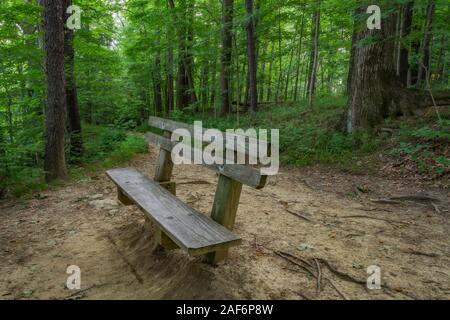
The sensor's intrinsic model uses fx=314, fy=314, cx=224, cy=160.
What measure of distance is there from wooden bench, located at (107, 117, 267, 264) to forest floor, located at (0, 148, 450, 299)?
1.24 ft

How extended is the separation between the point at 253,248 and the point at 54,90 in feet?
18.3

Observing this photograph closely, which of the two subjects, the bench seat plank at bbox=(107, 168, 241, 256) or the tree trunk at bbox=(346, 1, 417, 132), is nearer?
the bench seat plank at bbox=(107, 168, 241, 256)

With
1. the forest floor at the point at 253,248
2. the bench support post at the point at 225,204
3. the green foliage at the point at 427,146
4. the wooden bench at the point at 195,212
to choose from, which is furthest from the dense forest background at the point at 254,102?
the bench support post at the point at 225,204

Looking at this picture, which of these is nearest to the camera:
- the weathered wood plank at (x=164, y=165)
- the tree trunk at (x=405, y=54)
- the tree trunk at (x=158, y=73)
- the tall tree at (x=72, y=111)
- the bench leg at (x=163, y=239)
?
the bench leg at (x=163, y=239)

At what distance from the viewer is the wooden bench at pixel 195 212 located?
2482 mm

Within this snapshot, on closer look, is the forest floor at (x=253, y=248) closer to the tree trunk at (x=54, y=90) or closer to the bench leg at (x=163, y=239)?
the bench leg at (x=163, y=239)

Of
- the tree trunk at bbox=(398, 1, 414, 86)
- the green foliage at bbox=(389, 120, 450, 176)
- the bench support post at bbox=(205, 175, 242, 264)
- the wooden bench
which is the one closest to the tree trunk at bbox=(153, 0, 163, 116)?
the tree trunk at bbox=(398, 1, 414, 86)

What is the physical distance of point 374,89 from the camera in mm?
8422

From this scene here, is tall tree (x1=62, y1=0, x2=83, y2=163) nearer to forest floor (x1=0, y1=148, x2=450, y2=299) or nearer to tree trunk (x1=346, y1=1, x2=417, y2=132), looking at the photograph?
forest floor (x1=0, y1=148, x2=450, y2=299)

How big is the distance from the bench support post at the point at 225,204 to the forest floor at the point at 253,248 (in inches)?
4.7

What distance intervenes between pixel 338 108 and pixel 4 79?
33.5 ft

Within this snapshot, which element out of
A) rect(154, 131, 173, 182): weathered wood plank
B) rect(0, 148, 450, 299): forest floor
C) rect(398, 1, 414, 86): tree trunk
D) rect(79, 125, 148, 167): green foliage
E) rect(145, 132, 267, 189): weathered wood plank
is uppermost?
rect(398, 1, 414, 86): tree trunk

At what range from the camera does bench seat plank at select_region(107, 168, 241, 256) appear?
243 cm
